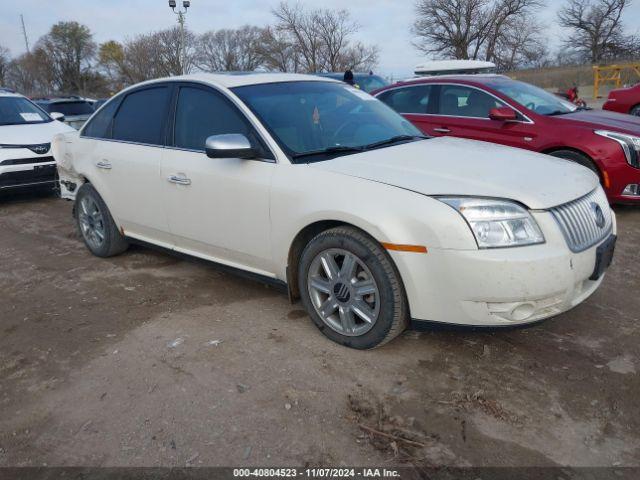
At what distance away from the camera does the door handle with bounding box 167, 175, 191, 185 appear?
3938 millimetres

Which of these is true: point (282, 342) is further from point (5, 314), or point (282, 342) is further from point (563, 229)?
point (5, 314)

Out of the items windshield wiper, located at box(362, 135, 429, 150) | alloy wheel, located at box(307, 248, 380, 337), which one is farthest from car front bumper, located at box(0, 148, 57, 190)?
alloy wheel, located at box(307, 248, 380, 337)

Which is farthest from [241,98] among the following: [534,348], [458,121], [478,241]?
[458,121]

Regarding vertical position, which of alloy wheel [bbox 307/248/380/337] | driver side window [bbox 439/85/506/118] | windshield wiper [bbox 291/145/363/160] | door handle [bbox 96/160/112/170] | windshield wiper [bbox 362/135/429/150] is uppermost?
driver side window [bbox 439/85/506/118]

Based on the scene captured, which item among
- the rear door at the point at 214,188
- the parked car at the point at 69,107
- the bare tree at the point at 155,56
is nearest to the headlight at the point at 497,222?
the rear door at the point at 214,188

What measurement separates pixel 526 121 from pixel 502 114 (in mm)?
325

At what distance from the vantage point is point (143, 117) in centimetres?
451

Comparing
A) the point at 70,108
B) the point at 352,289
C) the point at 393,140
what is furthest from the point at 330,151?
the point at 70,108

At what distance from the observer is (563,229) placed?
2.88m

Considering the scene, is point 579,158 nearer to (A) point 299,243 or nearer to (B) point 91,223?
(A) point 299,243

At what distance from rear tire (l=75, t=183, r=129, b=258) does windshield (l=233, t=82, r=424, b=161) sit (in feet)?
6.42

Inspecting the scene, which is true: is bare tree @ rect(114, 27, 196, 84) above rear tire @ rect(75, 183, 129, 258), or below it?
above

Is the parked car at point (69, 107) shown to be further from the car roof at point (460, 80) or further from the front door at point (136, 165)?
the front door at point (136, 165)

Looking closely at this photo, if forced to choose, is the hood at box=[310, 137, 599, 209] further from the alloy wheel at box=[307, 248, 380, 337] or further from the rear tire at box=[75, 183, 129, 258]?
the rear tire at box=[75, 183, 129, 258]
